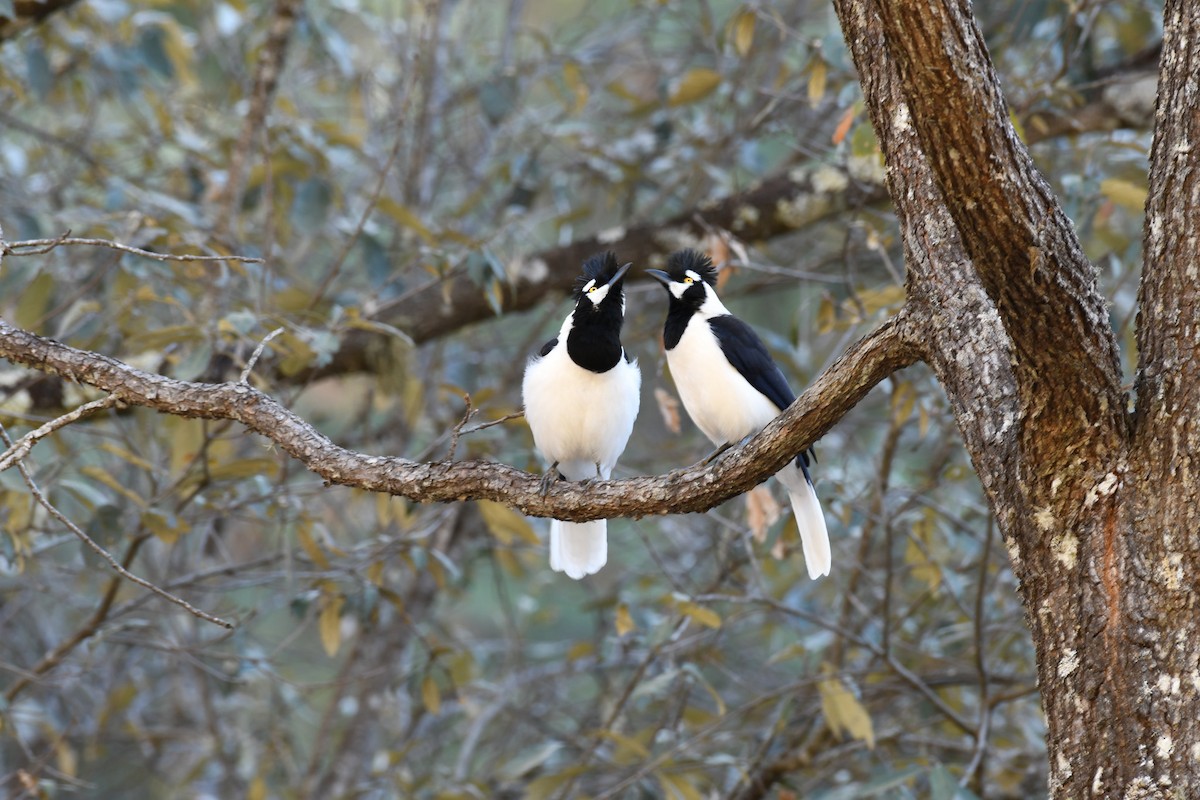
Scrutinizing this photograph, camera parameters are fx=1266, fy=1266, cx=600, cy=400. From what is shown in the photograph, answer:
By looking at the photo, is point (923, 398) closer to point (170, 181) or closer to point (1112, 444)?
point (1112, 444)

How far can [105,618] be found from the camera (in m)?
3.84

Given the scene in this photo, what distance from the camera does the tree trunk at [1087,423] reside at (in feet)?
5.82

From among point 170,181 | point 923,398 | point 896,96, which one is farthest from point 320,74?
point 896,96

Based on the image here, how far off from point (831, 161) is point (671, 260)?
0.63m

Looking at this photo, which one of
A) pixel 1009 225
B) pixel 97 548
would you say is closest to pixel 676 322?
pixel 1009 225

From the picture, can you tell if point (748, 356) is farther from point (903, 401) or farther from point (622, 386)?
point (903, 401)

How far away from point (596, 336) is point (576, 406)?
207mm

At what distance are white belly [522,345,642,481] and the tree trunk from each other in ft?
5.02

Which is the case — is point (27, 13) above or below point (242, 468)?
above

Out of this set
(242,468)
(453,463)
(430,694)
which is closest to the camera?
(453,463)

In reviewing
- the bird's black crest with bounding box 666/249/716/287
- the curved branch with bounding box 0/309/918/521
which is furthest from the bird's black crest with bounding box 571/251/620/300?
the curved branch with bounding box 0/309/918/521

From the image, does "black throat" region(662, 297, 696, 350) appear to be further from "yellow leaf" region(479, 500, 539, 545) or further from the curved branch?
the curved branch

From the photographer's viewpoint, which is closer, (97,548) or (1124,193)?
(97,548)

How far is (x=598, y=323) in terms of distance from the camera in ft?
10.9
